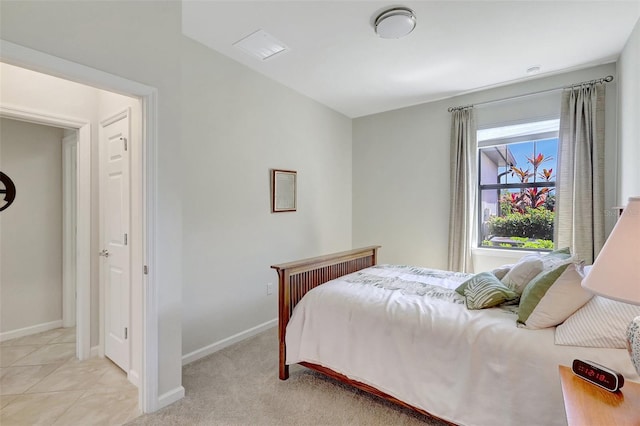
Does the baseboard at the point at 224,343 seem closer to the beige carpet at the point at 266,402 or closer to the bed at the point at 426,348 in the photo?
the beige carpet at the point at 266,402

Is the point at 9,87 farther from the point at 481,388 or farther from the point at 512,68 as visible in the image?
the point at 512,68

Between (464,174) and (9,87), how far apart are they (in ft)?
13.9

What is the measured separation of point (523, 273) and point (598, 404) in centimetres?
104

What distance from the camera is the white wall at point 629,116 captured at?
86.0 inches

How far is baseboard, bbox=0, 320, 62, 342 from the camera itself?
116 inches

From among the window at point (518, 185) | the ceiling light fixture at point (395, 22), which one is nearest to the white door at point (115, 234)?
the ceiling light fixture at point (395, 22)

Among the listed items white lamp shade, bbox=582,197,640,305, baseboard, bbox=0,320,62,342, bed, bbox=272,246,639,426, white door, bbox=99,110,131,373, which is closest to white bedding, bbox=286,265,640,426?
bed, bbox=272,246,639,426

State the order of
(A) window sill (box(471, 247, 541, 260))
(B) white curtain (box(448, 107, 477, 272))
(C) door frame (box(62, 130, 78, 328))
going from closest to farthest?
(C) door frame (box(62, 130, 78, 328)) < (A) window sill (box(471, 247, 541, 260)) < (B) white curtain (box(448, 107, 477, 272))

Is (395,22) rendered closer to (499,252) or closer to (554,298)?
(554,298)

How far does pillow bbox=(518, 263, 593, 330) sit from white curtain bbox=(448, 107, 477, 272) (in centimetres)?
205

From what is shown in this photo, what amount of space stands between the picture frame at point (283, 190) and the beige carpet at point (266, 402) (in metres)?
1.62

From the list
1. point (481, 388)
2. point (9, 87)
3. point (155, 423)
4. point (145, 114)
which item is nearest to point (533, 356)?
point (481, 388)

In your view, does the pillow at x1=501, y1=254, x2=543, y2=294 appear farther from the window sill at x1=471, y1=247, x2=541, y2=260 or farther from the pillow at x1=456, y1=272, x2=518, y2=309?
the window sill at x1=471, y1=247, x2=541, y2=260

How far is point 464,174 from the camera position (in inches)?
142
